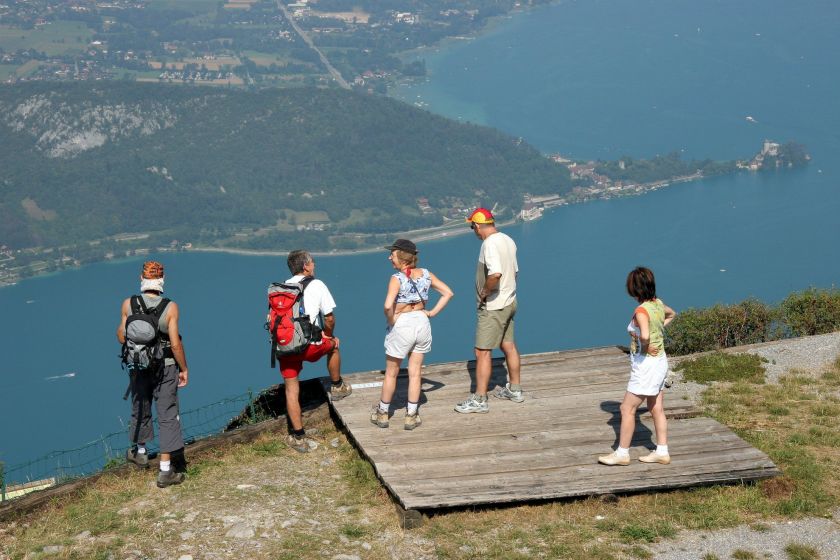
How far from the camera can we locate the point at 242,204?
161 m

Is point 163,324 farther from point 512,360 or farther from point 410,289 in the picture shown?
point 512,360

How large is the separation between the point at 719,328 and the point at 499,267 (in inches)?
197

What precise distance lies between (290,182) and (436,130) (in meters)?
26.1

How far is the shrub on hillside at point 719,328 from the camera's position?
1177 cm

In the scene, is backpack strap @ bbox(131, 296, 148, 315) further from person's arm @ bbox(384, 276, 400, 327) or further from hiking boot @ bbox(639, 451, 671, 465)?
hiking boot @ bbox(639, 451, 671, 465)

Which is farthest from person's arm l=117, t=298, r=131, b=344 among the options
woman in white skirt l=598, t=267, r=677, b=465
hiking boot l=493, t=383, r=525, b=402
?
woman in white skirt l=598, t=267, r=677, b=465

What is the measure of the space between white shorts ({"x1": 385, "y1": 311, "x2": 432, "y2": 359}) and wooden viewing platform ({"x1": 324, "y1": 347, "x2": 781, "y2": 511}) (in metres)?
0.66

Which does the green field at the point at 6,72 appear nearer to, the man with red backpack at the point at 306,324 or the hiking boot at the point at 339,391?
the hiking boot at the point at 339,391

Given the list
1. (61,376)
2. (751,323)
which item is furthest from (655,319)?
(61,376)

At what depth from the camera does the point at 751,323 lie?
12.0 meters

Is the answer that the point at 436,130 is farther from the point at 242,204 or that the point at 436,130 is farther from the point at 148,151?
the point at 148,151

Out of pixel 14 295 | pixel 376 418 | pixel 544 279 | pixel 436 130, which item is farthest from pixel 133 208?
pixel 376 418

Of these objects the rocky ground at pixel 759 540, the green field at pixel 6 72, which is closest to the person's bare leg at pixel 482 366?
the rocky ground at pixel 759 540

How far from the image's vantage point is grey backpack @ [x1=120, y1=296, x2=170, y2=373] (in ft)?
→ 22.9
